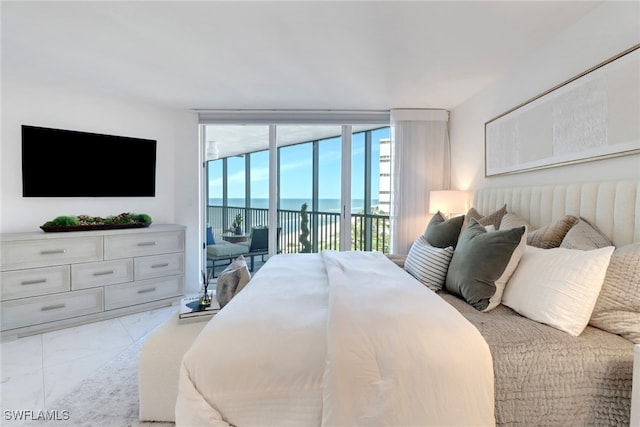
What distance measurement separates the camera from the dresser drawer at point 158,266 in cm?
324

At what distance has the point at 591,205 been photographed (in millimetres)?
1739

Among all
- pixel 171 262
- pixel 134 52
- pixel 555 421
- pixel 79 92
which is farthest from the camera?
pixel 171 262

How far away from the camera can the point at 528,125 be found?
235cm

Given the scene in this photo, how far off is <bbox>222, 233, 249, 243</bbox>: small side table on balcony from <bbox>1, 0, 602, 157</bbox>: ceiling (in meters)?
1.85

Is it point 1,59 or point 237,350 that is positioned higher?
point 1,59

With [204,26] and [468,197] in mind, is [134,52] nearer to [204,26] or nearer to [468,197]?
[204,26]

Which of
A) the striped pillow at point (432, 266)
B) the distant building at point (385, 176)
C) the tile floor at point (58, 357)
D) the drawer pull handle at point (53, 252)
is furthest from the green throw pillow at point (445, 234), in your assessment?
the drawer pull handle at point (53, 252)

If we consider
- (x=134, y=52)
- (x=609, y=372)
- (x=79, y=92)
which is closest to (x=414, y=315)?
(x=609, y=372)

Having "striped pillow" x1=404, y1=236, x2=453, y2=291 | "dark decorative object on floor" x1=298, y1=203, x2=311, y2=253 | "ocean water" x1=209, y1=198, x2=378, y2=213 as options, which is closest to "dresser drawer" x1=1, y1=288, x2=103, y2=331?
"ocean water" x1=209, y1=198, x2=378, y2=213

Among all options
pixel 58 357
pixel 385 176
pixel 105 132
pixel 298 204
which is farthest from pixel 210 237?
pixel 385 176

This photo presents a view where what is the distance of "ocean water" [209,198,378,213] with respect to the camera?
13.5ft

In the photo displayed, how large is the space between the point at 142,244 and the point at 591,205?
12.6 feet

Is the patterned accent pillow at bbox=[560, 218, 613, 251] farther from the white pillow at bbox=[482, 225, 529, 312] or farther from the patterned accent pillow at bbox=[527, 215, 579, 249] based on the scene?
the white pillow at bbox=[482, 225, 529, 312]

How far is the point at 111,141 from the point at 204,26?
2.16 metres
